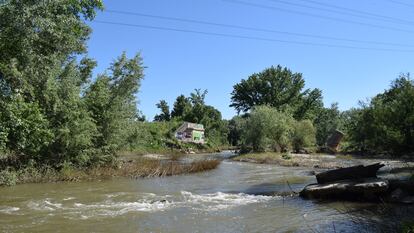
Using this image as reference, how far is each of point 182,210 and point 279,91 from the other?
72.1 m

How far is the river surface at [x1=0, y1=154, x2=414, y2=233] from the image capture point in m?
11.8

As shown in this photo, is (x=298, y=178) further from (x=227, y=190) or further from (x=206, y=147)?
(x=206, y=147)

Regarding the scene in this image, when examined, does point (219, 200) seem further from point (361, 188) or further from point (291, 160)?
point (291, 160)

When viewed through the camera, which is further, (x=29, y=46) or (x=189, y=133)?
(x=189, y=133)

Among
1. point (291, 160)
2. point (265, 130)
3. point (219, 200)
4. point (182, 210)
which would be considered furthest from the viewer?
point (265, 130)

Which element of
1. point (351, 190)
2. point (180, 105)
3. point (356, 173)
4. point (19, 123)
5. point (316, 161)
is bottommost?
point (351, 190)

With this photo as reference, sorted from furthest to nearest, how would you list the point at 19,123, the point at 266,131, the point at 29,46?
the point at 266,131 → the point at 19,123 → the point at 29,46

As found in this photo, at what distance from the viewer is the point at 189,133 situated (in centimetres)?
7881

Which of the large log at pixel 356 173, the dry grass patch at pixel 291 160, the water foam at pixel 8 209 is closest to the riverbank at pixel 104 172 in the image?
the water foam at pixel 8 209

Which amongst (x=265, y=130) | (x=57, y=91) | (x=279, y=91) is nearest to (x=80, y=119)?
(x=57, y=91)

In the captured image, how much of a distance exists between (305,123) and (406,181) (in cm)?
3742

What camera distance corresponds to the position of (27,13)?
379 inches

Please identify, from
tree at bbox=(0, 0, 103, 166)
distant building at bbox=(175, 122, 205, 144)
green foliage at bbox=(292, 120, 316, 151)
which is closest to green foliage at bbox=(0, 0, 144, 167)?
tree at bbox=(0, 0, 103, 166)

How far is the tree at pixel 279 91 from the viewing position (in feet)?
273
